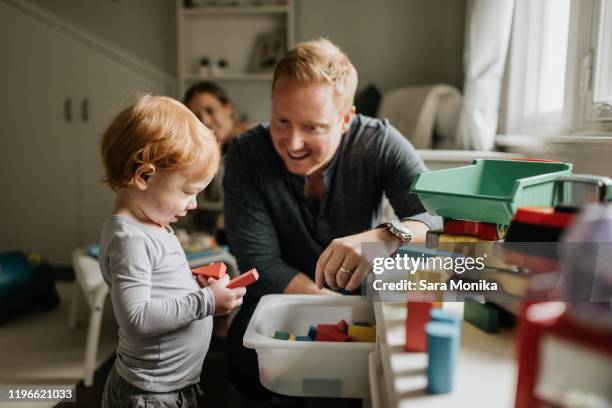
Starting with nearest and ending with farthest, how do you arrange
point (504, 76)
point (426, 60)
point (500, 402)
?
point (500, 402) < point (504, 76) < point (426, 60)

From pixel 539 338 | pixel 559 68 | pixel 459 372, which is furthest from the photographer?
pixel 559 68

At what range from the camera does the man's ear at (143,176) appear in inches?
32.9

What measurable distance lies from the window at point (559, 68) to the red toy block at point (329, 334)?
85 cm

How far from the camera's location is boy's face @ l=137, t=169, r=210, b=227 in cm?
86

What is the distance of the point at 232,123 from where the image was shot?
276 centimetres

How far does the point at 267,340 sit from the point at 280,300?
19 cm

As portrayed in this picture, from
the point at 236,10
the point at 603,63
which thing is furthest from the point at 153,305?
the point at 236,10

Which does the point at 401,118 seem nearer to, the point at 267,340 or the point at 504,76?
the point at 504,76

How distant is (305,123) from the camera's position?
119 centimetres

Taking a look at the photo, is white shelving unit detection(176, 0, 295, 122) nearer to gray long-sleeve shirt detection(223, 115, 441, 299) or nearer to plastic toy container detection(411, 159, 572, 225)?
gray long-sleeve shirt detection(223, 115, 441, 299)

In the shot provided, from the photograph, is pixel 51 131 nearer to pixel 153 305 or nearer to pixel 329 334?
pixel 153 305

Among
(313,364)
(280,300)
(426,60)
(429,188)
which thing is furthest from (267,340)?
(426,60)

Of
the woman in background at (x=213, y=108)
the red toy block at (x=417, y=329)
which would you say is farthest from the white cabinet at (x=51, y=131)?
the red toy block at (x=417, y=329)

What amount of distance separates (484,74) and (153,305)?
1.85 meters
